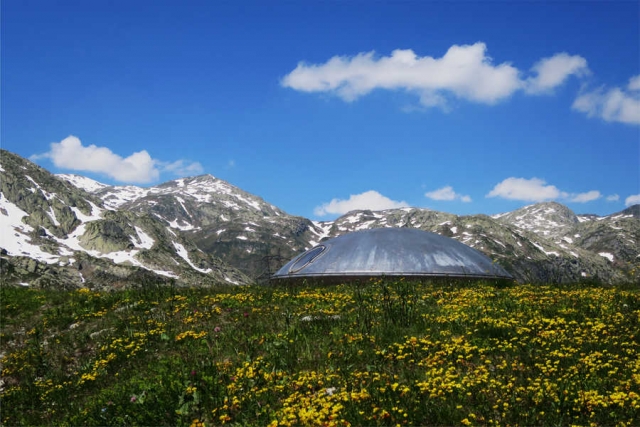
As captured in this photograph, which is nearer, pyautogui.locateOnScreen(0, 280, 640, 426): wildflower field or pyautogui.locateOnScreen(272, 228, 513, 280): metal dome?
pyautogui.locateOnScreen(0, 280, 640, 426): wildflower field

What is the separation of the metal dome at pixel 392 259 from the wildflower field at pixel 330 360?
7.80m

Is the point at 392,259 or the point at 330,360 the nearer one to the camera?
the point at 330,360

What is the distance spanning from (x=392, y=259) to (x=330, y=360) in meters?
16.3

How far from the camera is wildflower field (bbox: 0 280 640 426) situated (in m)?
8.23

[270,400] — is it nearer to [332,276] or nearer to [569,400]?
[569,400]

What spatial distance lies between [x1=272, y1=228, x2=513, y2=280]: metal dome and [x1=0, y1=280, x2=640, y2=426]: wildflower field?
25.6 ft

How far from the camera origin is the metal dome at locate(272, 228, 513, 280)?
26000 millimetres

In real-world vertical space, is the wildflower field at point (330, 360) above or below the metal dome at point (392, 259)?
below

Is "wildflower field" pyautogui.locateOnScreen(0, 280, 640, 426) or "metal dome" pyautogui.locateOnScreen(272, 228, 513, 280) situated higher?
"metal dome" pyautogui.locateOnScreen(272, 228, 513, 280)

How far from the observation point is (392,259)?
87.4 ft

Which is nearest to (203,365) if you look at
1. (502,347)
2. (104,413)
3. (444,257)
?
(104,413)

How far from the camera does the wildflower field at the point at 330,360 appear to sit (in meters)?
8.23

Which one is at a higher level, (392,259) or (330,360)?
(392,259)

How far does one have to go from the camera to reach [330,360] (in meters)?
10.8
